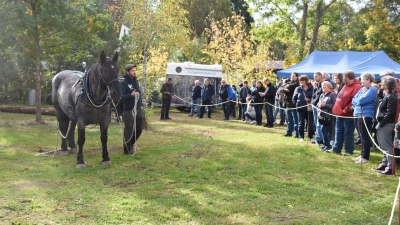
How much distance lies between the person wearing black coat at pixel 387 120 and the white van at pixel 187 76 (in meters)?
16.3

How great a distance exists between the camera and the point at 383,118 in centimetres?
838

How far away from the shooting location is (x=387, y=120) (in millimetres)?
8336

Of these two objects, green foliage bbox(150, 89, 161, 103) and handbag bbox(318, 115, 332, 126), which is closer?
handbag bbox(318, 115, 332, 126)

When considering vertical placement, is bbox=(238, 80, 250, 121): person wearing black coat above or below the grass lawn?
above

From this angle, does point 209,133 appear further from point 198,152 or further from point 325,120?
point 325,120

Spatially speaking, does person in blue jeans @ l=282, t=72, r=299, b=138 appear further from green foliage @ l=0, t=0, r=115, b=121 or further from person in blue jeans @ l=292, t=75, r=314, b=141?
green foliage @ l=0, t=0, r=115, b=121

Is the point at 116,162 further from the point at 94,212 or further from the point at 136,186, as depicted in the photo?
the point at 94,212

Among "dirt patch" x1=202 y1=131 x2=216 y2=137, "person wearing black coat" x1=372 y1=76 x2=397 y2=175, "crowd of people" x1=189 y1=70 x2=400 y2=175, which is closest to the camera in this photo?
"person wearing black coat" x1=372 y1=76 x2=397 y2=175

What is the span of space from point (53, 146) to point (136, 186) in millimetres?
4924

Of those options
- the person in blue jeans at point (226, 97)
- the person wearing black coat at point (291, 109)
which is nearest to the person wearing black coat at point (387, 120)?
the person wearing black coat at point (291, 109)

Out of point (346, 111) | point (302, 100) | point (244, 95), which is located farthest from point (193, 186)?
point (244, 95)

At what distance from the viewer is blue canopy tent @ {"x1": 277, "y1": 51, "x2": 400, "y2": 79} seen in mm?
16250

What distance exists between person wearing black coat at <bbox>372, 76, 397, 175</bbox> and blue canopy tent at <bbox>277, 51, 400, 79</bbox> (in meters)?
7.74

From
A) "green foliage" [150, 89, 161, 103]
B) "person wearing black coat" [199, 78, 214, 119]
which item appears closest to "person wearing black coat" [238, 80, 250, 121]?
"person wearing black coat" [199, 78, 214, 119]
